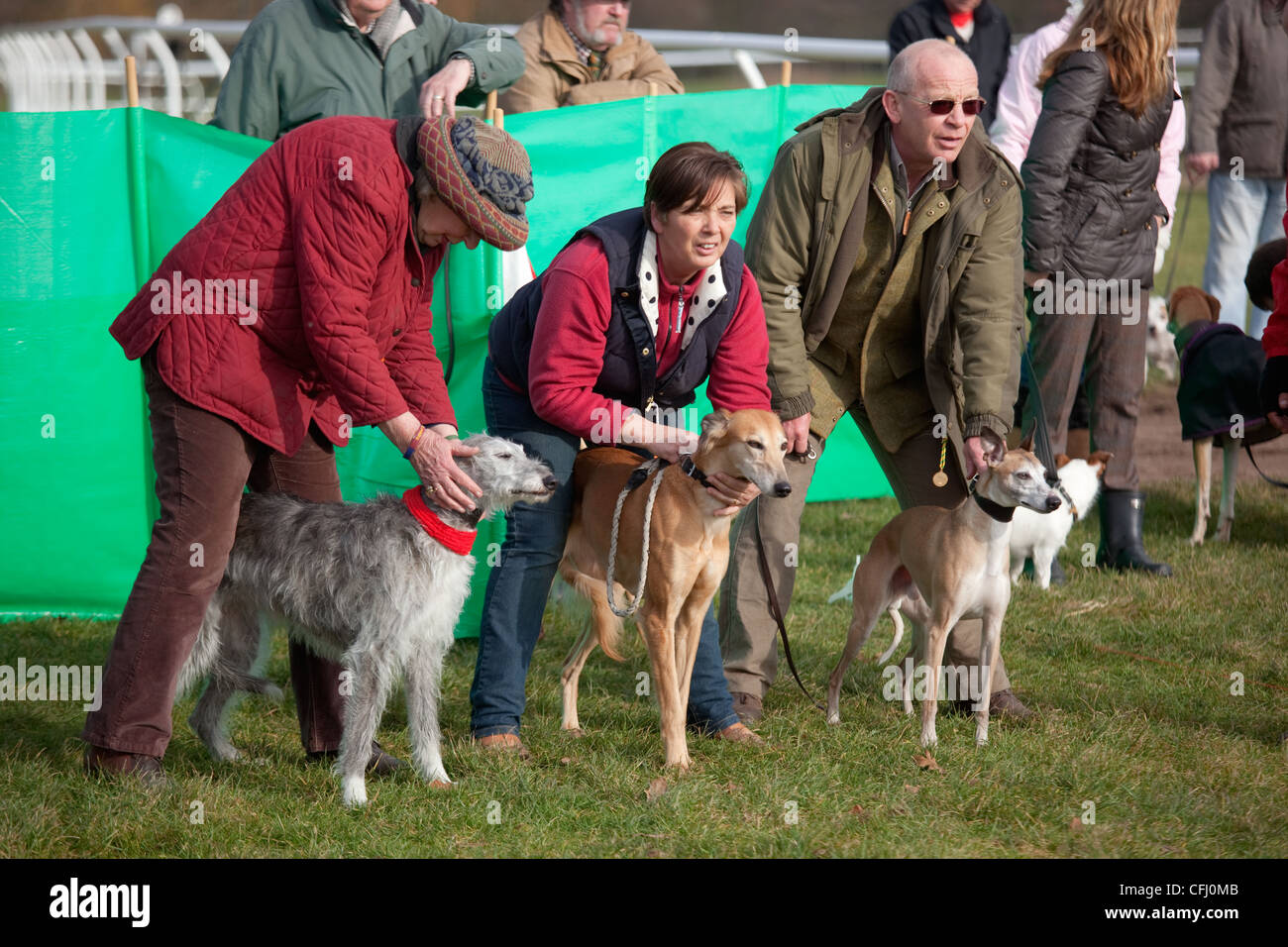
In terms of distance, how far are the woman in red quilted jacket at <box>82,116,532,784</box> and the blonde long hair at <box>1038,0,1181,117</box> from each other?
372 centimetres

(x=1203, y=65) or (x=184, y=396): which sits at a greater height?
(x=1203, y=65)

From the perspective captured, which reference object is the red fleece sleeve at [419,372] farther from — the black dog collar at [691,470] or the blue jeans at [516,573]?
the black dog collar at [691,470]

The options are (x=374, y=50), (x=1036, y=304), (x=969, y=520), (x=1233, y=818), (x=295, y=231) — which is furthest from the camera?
(x=1036, y=304)

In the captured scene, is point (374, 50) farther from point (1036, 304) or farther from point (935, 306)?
point (1036, 304)

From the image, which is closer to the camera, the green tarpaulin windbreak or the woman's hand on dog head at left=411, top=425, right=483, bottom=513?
the woman's hand on dog head at left=411, top=425, right=483, bottom=513

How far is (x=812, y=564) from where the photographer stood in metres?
7.05

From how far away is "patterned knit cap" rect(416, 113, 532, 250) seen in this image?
3.60m

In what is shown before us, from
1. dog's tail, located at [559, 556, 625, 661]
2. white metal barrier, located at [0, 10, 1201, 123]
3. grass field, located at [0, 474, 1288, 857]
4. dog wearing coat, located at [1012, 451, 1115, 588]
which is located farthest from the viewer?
white metal barrier, located at [0, 10, 1201, 123]

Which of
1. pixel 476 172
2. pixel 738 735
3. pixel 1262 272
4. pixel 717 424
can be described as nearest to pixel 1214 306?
pixel 1262 272

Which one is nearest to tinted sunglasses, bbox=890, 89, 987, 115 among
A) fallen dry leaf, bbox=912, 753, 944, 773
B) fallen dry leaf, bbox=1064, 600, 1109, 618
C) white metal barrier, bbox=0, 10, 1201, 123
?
fallen dry leaf, bbox=912, 753, 944, 773

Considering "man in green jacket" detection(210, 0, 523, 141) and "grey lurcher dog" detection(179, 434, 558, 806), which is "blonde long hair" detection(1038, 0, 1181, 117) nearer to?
"man in green jacket" detection(210, 0, 523, 141)

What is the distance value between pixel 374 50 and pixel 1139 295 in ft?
13.4

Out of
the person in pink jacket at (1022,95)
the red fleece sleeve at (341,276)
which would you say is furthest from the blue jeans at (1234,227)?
the red fleece sleeve at (341,276)

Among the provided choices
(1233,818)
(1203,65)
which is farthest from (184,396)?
(1203,65)
